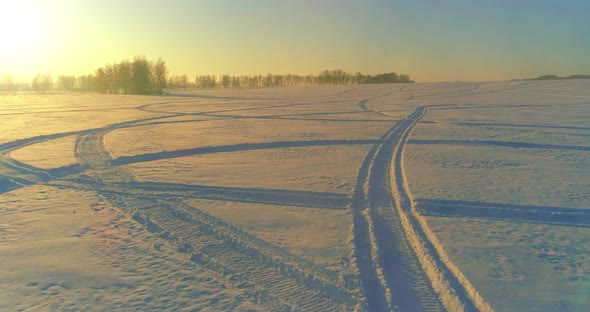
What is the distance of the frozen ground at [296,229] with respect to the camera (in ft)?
12.3

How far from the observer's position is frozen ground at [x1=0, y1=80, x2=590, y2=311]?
12.3ft

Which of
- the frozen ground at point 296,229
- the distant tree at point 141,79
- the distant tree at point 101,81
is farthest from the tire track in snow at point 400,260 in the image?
the distant tree at point 101,81

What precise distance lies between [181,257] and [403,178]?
5431 millimetres

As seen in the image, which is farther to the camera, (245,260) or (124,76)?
(124,76)

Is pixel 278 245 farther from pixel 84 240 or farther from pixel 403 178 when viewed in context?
pixel 403 178

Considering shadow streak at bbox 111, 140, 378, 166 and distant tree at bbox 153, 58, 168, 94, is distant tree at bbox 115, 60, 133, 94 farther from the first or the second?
shadow streak at bbox 111, 140, 378, 166

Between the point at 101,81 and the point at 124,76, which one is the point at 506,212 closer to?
the point at 124,76

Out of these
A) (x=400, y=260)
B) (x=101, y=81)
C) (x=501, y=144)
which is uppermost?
(x=101, y=81)

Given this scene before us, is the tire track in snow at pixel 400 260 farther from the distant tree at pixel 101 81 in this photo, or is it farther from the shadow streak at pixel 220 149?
the distant tree at pixel 101 81

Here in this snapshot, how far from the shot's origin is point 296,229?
17.8 feet

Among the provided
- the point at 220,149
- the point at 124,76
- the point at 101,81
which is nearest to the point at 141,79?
the point at 124,76

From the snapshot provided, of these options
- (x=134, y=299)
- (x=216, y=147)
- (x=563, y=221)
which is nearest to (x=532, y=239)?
(x=563, y=221)

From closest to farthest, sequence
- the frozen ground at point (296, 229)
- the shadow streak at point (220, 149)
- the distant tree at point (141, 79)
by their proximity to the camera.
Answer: the frozen ground at point (296, 229) → the shadow streak at point (220, 149) → the distant tree at point (141, 79)

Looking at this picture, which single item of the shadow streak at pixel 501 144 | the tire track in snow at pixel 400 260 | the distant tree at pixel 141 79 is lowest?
the tire track in snow at pixel 400 260
